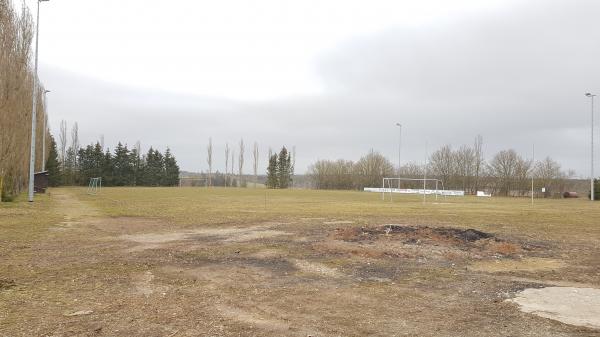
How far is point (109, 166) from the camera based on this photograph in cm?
9819

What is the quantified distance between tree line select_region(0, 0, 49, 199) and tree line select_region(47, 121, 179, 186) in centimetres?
5928

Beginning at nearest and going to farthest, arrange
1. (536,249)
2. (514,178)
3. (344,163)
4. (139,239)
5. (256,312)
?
(256,312), (536,249), (139,239), (514,178), (344,163)

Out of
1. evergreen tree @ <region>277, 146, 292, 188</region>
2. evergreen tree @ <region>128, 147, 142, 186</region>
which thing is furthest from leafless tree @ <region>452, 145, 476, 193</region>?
evergreen tree @ <region>128, 147, 142, 186</region>

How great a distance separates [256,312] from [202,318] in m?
0.74

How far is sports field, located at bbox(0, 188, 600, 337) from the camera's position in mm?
5594

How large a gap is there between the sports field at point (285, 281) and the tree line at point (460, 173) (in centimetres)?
5901

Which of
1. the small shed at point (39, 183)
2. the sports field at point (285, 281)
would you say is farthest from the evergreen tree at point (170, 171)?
the sports field at point (285, 281)

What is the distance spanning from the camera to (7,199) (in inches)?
1134

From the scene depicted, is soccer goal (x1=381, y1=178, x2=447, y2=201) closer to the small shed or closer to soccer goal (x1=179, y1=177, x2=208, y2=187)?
the small shed

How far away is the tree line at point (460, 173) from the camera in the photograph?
3346 inches

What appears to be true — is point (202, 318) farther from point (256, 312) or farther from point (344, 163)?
point (344, 163)

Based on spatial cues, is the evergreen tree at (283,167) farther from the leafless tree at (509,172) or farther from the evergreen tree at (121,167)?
the leafless tree at (509,172)

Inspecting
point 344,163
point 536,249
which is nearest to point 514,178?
point 344,163

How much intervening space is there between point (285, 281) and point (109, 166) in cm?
9853
